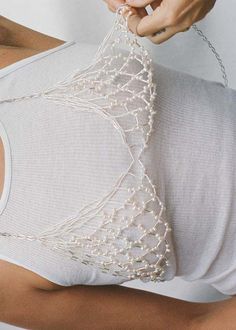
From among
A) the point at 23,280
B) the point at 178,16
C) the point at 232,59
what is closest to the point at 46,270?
the point at 23,280

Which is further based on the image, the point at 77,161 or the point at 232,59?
the point at 232,59

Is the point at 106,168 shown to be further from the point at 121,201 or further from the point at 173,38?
the point at 173,38

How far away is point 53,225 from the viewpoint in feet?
1.94

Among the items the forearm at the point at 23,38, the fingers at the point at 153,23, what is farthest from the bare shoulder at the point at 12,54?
the fingers at the point at 153,23

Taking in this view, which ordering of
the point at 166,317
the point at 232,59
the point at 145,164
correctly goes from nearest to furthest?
the point at 145,164 < the point at 166,317 < the point at 232,59

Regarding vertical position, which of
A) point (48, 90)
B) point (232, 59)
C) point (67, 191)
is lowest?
point (67, 191)

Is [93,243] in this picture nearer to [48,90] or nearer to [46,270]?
[46,270]

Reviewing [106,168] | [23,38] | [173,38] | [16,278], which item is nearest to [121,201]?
[106,168]

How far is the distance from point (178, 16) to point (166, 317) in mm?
349

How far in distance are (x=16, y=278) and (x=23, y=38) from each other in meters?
0.33

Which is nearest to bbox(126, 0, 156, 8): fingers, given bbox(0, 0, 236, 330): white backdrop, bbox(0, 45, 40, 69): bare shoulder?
bbox(0, 45, 40, 69): bare shoulder

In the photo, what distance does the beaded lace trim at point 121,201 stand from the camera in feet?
1.88

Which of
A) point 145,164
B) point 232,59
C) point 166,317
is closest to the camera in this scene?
point 145,164

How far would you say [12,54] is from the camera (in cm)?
69
